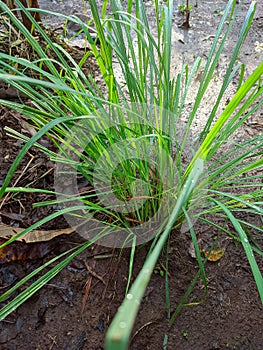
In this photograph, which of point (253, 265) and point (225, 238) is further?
point (225, 238)

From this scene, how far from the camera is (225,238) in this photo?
92 centimetres

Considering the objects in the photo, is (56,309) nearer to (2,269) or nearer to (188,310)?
(2,269)

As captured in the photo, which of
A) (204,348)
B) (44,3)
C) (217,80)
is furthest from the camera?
(44,3)

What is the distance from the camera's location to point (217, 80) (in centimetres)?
136

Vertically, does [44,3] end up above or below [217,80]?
above

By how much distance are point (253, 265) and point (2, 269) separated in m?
0.62

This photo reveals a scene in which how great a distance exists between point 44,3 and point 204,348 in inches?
65.2

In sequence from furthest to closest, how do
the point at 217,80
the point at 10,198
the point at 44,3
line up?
the point at 44,3, the point at 217,80, the point at 10,198

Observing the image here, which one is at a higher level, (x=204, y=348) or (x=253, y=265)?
(x=253, y=265)

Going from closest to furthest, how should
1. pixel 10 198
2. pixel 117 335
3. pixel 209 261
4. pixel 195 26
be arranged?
pixel 117 335 < pixel 209 261 < pixel 10 198 < pixel 195 26

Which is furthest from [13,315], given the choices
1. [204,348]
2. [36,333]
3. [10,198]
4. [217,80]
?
[217,80]

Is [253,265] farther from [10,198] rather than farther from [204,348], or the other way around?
[10,198]

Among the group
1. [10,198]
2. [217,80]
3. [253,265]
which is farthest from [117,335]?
[217,80]

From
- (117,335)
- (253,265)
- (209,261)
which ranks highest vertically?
(117,335)
